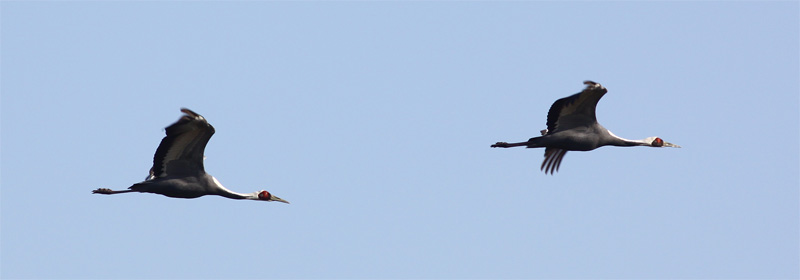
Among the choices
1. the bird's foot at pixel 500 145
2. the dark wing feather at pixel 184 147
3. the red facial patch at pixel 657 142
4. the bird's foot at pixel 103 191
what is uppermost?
the red facial patch at pixel 657 142

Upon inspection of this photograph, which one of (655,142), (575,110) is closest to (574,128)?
(575,110)

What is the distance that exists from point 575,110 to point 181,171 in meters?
7.71

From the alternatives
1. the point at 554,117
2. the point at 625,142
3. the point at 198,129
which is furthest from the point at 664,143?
the point at 198,129

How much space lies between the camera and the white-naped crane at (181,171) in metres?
26.6

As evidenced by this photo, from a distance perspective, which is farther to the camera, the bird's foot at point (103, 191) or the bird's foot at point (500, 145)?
the bird's foot at point (500, 145)

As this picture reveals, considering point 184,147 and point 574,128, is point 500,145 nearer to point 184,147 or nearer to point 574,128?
point 574,128

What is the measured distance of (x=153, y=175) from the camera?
27.5 meters

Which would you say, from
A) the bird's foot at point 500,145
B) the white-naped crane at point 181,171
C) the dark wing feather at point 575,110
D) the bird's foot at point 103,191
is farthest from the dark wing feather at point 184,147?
the dark wing feather at point 575,110

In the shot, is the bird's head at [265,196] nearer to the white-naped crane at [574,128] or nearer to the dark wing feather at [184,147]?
the dark wing feather at [184,147]

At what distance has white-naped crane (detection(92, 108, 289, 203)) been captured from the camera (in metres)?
26.6

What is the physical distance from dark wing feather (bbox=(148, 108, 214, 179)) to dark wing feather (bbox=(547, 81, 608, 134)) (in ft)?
22.5

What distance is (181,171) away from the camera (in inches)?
1077

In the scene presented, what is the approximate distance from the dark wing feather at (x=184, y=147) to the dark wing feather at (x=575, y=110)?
6.86 m

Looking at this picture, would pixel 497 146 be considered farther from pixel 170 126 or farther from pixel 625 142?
pixel 170 126
